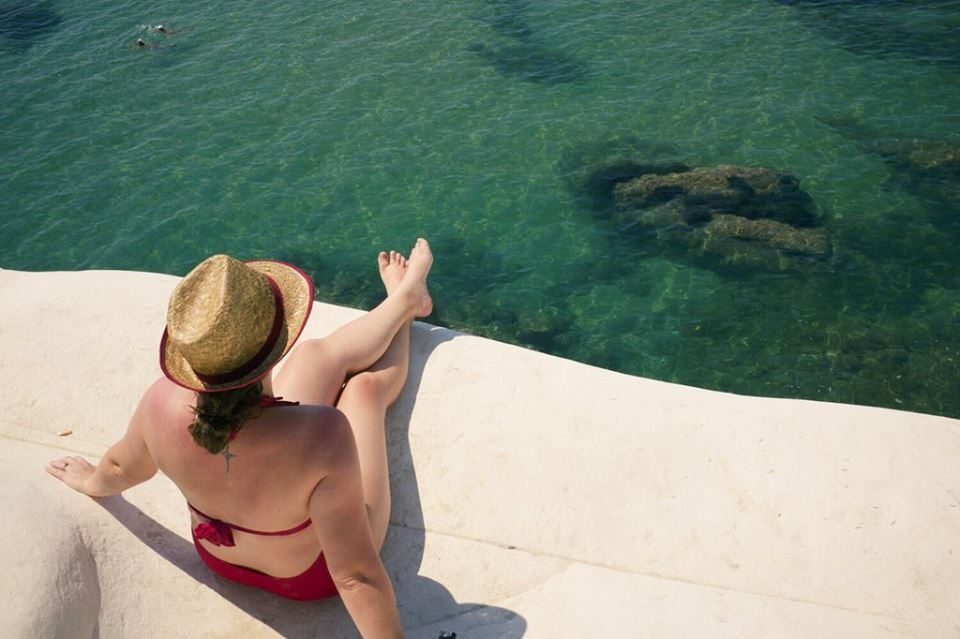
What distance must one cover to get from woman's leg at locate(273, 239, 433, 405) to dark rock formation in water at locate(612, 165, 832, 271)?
484cm

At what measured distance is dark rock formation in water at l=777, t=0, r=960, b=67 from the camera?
43.5 ft

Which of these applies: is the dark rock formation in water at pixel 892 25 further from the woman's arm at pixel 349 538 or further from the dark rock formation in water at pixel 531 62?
the woman's arm at pixel 349 538

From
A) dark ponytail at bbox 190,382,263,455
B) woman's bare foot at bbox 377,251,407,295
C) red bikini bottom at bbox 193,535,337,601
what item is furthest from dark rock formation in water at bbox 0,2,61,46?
dark ponytail at bbox 190,382,263,455

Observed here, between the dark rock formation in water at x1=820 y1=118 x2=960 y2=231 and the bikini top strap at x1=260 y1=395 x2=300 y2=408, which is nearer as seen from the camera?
the bikini top strap at x1=260 y1=395 x2=300 y2=408

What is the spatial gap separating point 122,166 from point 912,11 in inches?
521

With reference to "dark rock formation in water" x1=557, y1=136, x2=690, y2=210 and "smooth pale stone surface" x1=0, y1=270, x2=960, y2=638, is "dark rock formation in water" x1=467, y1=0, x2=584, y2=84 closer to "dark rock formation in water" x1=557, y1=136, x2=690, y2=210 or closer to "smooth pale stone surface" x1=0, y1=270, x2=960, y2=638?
"dark rock formation in water" x1=557, y1=136, x2=690, y2=210

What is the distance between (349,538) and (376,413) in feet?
4.96

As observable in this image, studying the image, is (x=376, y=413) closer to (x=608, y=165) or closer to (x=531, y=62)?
(x=608, y=165)

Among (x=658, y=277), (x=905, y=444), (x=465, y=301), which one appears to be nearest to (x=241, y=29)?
(x=465, y=301)

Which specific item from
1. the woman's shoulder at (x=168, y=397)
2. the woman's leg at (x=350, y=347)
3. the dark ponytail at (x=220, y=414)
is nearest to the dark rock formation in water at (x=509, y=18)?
the woman's leg at (x=350, y=347)

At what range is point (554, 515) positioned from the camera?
15.4ft

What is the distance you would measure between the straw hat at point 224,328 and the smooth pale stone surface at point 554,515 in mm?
1492

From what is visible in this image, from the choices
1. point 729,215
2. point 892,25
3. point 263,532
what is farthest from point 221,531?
point 892,25

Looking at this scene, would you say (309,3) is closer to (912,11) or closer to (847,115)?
(847,115)
